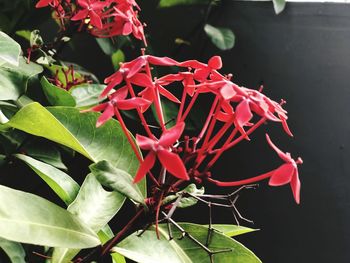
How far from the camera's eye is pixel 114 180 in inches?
19.1

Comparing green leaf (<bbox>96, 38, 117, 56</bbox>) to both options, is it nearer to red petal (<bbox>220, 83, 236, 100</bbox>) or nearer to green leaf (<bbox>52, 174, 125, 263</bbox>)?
green leaf (<bbox>52, 174, 125, 263</bbox>)

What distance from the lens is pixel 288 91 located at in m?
1.21

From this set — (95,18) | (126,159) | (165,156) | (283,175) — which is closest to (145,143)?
(165,156)

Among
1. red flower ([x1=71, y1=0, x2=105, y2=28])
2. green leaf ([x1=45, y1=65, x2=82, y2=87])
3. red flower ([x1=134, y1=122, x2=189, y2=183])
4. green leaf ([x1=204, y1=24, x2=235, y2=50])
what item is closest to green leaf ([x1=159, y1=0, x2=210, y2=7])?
green leaf ([x1=204, y1=24, x2=235, y2=50])

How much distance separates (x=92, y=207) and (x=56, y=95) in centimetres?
20

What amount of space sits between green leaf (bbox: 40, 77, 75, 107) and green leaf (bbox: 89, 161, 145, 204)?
10.9 inches

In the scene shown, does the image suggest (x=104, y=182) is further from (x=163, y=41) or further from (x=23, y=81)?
(x=163, y=41)

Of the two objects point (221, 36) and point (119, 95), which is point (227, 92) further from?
point (221, 36)

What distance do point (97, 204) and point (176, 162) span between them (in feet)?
0.97

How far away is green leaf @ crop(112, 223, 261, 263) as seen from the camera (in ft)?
1.76

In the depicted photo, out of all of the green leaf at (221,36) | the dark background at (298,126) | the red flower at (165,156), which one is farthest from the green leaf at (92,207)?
the green leaf at (221,36)

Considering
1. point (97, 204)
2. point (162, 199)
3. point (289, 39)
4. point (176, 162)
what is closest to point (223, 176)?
point (289, 39)

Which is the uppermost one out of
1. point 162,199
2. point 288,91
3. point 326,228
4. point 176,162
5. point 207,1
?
point 176,162

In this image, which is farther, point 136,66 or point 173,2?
point 173,2
